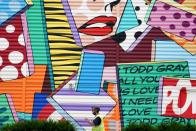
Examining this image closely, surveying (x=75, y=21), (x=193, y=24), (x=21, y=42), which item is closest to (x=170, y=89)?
(x=193, y=24)

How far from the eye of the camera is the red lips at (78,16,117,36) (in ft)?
57.3

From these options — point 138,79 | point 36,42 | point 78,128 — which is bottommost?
point 78,128

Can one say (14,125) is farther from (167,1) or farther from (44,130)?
(167,1)

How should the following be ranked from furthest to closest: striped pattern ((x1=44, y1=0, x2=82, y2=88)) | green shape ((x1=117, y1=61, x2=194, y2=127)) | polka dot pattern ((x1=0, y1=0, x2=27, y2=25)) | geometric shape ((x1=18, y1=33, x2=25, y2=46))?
polka dot pattern ((x1=0, y1=0, x2=27, y2=25)), geometric shape ((x1=18, y1=33, x2=25, y2=46)), striped pattern ((x1=44, y1=0, x2=82, y2=88)), green shape ((x1=117, y1=61, x2=194, y2=127))

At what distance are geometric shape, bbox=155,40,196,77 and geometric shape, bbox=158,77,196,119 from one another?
1.97 feet

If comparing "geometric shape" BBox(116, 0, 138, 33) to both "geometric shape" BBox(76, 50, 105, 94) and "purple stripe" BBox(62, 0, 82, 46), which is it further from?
"purple stripe" BBox(62, 0, 82, 46)

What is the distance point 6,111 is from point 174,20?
6.03 m

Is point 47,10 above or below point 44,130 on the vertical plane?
above

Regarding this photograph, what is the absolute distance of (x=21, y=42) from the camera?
57.3 feet

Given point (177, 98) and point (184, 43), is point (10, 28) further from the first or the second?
point (177, 98)

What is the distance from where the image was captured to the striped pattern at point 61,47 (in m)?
17.3

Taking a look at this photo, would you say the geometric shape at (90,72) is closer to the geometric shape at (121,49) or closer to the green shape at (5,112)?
the geometric shape at (121,49)

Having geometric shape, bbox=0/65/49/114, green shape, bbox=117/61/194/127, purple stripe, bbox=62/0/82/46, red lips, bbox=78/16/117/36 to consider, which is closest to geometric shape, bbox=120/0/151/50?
red lips, bbox=78/16/117/36

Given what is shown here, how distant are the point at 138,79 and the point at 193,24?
249 cm
